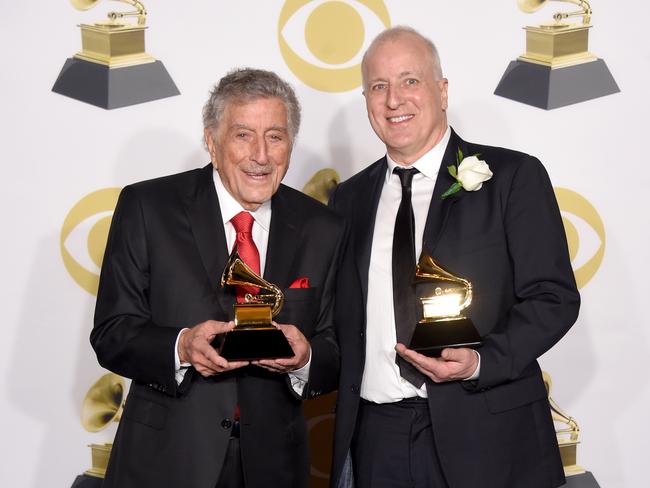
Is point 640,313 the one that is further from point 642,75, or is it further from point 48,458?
point 48,458

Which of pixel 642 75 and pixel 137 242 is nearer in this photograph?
pixel 137 242

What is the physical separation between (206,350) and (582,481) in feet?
7.02

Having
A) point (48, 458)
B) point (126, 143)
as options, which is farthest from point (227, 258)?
point (48, 458)

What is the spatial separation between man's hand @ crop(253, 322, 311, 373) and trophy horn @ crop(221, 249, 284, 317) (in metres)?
0.06

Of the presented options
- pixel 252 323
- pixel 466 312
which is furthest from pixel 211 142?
pixel 466 312

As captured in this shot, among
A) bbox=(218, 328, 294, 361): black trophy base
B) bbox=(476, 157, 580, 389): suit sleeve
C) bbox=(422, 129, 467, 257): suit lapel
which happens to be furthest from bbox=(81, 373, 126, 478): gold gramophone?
bbox=(476, 157, 580, 389): suit sleeve

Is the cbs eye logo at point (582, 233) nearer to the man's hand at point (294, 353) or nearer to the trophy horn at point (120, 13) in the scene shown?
the man's hand at point (294, 353)

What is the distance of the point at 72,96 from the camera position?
12.0 feet

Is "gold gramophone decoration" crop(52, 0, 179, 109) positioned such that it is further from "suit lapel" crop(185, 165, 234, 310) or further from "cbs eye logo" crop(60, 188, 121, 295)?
"suit lapel" crop(185, 165, 234, 310)

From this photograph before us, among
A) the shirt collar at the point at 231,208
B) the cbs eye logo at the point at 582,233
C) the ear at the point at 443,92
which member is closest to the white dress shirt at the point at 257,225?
the shirt collar at the point at 231,208

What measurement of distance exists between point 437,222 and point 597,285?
142cm

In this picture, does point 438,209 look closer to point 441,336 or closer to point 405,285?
point 405,285

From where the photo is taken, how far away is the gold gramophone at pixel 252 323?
2361 mm

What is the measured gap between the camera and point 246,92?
2627 millimetres
